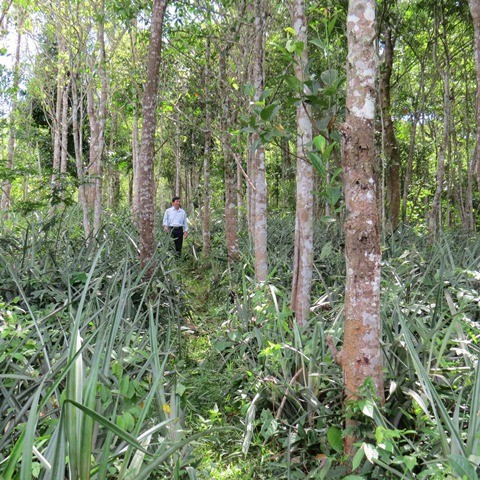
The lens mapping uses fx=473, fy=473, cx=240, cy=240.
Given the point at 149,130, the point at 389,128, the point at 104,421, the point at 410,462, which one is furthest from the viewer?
the point at 389,128

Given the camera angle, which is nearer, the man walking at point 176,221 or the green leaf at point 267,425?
the green leaf at point 267,425

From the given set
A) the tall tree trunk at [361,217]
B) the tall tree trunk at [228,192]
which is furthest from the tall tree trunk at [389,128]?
the tall tree trunk at [361,217]

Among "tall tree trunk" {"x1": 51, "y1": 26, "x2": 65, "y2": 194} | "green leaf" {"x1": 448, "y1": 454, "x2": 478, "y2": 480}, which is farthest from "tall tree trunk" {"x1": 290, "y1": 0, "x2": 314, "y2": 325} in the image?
"tall tree trunk" {"x1": 51, "y1": 26, "x2": 65, "y2": 194}

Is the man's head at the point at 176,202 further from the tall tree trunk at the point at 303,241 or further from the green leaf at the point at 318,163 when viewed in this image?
the green leaf at the point at 318,163

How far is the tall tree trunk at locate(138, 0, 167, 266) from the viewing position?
5.19 m

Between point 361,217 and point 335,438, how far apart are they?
122cm

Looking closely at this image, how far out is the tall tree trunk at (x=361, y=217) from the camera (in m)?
2.39

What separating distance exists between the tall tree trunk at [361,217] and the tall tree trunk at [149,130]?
3.18m

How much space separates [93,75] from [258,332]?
5.04 metres

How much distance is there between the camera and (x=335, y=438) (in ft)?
8.50

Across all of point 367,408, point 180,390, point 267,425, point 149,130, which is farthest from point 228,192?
point 367,408

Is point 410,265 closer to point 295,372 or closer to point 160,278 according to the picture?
point 295,372

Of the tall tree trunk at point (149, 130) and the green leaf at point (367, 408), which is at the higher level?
the tall tree trunk at point (149, 130)

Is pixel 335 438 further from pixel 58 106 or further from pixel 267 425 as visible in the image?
pixel 58 106
